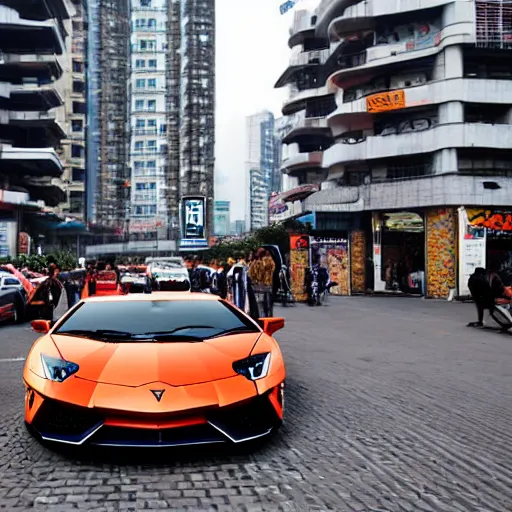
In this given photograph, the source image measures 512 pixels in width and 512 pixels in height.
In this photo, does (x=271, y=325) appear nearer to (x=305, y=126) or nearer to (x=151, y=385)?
(x=151, y=385)

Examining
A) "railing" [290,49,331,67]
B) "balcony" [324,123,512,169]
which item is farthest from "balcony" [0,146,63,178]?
"balcony" [324,123,512,169]

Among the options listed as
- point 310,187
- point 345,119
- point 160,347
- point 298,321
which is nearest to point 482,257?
point 345,119

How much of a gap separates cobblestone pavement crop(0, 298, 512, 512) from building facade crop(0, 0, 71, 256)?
41.6 metres

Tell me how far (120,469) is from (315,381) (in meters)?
4.02

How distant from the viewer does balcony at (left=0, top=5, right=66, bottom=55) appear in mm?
47909

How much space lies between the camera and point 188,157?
9281cm

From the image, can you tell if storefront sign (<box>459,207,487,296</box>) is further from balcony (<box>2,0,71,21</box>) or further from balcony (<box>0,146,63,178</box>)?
balcony (<box>2,0,71,21</box>)

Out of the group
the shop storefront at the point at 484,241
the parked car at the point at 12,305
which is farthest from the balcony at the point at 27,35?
the parked car at the point at 12,305

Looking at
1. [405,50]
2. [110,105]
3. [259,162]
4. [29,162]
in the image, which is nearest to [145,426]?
[405,50]

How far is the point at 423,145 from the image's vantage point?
35312 millimetres

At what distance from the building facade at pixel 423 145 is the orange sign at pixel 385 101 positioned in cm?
6

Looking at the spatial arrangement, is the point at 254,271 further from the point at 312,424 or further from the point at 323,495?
the point at 323,495

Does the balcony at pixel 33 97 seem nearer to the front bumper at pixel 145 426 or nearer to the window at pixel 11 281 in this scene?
the window at pixel 11 281

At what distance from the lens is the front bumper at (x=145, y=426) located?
4.33 m
